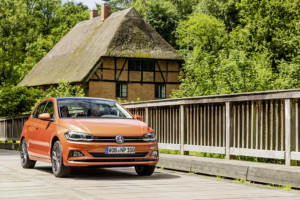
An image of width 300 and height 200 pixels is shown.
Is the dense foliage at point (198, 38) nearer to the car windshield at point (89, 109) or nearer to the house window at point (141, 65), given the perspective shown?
the house window at point (141, 65)

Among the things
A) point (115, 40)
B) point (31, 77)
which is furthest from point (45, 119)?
point (31, 77)

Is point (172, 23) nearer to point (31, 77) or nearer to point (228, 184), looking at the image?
point (31, 77)

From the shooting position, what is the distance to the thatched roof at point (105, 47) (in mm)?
52094

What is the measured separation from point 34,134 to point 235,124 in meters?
4.12

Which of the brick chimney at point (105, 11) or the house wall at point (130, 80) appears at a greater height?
the brick chimney at point (105, 11)

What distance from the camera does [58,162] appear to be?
424 inches

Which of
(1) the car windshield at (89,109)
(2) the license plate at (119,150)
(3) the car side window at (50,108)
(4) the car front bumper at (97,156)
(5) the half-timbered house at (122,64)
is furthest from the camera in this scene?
(5) the half-timbered house at (122,64)

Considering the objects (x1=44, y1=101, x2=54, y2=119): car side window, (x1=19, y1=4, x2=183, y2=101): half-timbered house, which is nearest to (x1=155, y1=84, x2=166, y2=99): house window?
(x1=19, y1=4, x2=183, y2=101): half-timbered house

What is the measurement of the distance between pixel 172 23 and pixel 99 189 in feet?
208

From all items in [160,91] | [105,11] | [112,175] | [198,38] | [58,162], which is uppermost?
[105,11]

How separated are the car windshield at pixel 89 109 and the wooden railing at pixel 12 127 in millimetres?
13500

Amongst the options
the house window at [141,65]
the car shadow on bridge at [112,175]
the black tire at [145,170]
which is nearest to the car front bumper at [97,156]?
the car shadow on bridge at [112,175]

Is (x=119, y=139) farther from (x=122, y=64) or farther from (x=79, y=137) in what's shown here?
(x=122, y=64)

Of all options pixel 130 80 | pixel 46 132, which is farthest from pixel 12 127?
pixel 130 80
